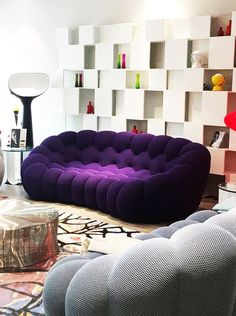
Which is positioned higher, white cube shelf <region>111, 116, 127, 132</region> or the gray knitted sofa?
white cube shelf <region>111, 116, 127, 132</region>

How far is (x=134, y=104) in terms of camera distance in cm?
633

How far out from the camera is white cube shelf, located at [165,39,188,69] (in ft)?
19.2

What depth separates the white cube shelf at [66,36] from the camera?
698 centimetres

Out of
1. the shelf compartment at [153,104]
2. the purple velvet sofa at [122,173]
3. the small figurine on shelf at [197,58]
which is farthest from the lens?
the shelf compartment at [153,104]

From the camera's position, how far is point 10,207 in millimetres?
3889

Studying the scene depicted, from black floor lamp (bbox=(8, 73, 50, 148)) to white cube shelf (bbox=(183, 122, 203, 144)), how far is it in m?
2.15

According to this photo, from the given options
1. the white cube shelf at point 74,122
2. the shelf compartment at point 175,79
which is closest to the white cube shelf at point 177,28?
the shelf compartment at point 175,79

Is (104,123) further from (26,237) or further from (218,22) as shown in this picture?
(26,237)

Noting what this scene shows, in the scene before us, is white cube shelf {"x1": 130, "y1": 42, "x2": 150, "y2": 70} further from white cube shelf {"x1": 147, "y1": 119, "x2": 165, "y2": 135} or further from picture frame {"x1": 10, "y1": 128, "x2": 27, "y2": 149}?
picture frame {"x1": 10, "y1": 128, "x2": 27, "y2": 149}

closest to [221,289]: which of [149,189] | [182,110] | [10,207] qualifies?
[10,207]

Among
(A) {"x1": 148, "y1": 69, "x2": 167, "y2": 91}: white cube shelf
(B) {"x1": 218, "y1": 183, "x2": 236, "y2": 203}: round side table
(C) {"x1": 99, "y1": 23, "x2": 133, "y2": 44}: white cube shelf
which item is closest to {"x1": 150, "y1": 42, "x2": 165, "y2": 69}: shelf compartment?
(A) {"x1": 148, "y1": 69, "x2": 167, "y2": 91}: white cube shelf

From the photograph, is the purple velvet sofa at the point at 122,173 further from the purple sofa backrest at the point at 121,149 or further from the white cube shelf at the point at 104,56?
the white cube shelf at the point at 104,56

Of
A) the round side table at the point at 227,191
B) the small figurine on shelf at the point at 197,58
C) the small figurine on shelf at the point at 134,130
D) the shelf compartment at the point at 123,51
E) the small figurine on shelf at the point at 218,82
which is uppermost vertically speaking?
the shelf compartment at the point at 123,51

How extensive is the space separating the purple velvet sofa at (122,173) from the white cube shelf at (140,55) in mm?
967
